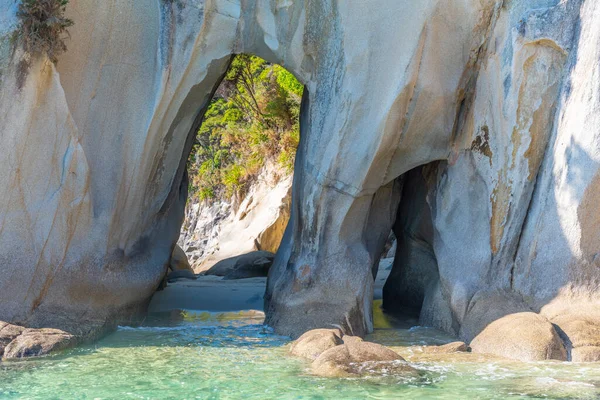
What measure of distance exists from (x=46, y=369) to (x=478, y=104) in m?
5.46

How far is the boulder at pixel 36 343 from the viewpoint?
6797 millimetres

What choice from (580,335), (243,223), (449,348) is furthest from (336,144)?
(243,223)

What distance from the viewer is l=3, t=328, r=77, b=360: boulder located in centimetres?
680

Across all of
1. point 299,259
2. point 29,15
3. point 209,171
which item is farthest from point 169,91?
point 209,171

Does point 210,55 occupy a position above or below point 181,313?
above

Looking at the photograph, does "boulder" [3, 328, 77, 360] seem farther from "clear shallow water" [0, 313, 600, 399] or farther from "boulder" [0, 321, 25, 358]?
"clear shallow water" [0, 313, 600, 399]

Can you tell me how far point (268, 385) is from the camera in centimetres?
570

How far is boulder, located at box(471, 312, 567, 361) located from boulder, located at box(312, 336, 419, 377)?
106cm

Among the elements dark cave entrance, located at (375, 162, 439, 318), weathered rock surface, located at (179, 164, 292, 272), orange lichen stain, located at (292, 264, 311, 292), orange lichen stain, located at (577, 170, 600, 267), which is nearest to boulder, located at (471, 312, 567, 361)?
orange lichen stain, located at (577, 170, 600, 267)

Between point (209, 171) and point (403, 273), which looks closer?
point (403, 273)

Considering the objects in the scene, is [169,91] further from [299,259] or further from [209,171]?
[209,171]

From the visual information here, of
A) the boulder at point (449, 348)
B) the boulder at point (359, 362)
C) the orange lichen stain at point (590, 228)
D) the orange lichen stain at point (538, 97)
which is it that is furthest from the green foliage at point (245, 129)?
the boulder at point (359, 362)

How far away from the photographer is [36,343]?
6910 mm

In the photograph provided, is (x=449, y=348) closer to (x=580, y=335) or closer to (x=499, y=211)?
(x=580, y=335)
